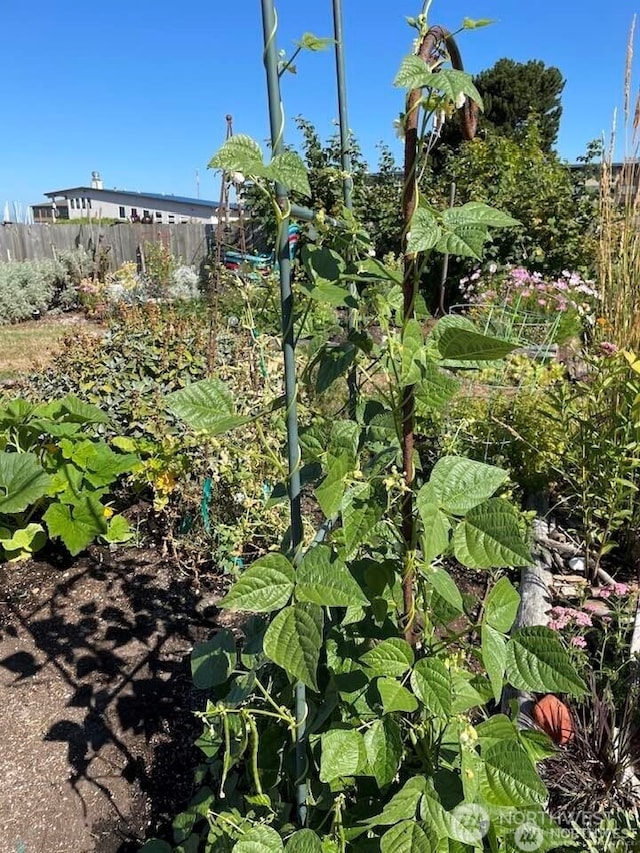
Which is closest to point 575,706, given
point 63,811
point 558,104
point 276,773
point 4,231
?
point 276,773

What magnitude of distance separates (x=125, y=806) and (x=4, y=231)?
1296cm

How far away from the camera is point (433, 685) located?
824 mm

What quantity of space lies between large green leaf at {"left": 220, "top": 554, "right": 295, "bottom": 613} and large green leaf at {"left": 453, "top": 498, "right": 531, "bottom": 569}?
23cm

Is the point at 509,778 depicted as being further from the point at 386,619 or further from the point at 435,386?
the point at 435,386

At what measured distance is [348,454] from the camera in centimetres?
88

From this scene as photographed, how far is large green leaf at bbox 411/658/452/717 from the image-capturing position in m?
0.81

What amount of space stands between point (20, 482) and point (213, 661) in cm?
171

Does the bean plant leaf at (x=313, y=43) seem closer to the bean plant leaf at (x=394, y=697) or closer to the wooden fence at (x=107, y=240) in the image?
the bean plant leaf at (x=394, y=697)

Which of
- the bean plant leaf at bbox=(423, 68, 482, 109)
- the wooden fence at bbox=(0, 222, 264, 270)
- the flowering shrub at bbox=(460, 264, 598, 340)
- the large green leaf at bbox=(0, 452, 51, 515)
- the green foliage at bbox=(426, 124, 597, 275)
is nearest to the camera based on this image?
the bean plant leaf at bbox=(423, 68, 482, 109)

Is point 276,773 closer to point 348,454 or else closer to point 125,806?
point 348,454

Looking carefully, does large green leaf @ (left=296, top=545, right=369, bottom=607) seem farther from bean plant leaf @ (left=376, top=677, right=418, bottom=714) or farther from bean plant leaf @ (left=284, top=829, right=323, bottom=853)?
bean plant leaf @ (left=284, top=829, right=323, bottom=853)

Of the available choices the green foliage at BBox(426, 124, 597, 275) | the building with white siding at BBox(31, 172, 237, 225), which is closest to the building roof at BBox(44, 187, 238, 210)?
the building with white siding at BBox(31, 172, 237, 225)

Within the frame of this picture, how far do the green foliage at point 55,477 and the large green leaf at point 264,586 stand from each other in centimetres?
182

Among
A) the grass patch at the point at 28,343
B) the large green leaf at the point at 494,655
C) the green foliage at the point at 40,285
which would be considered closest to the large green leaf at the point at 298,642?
the large green leaf at the point at 494,655
